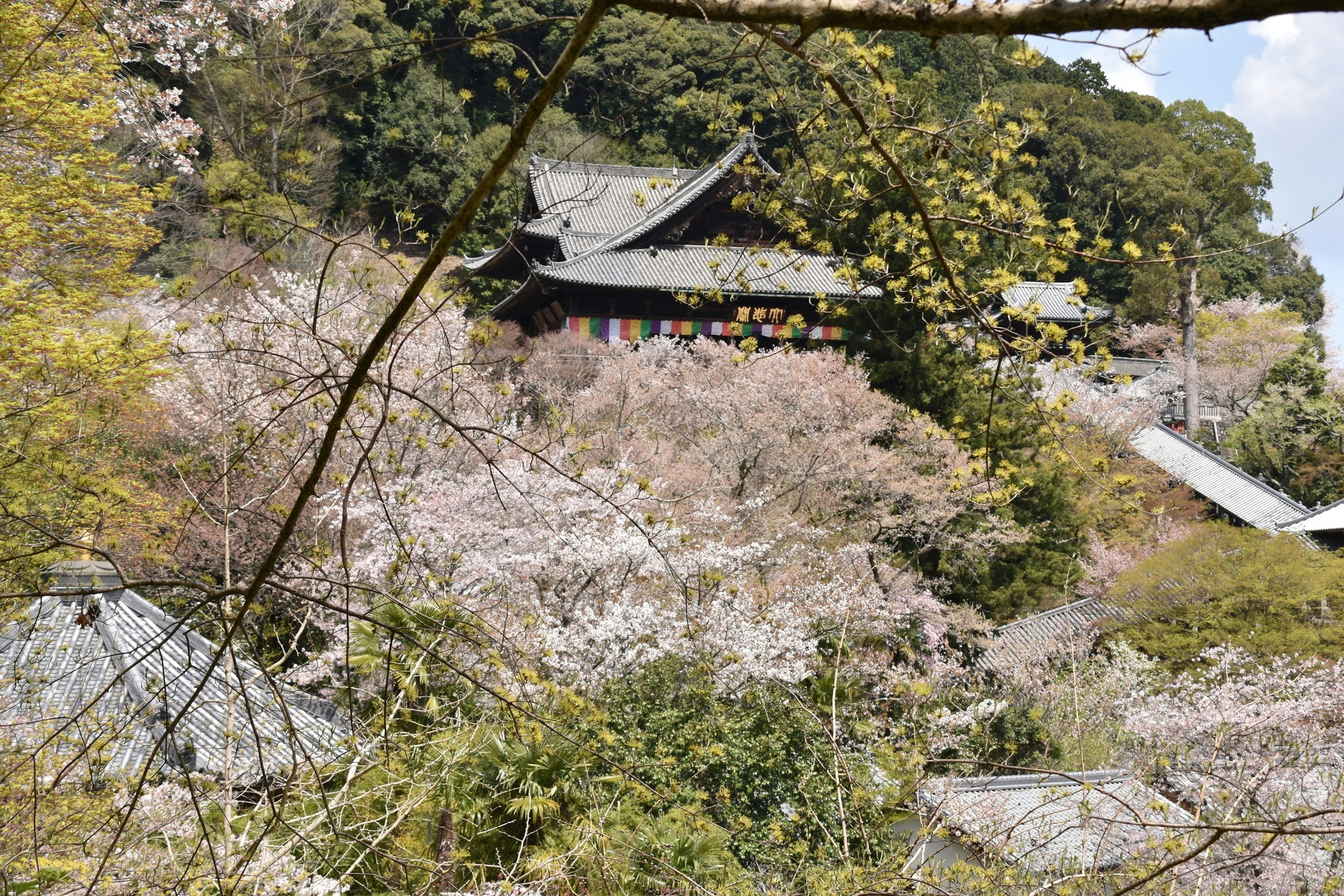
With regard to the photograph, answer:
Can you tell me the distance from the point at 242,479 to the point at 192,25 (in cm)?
527

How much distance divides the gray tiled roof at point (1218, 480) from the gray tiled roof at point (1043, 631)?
18.0ft

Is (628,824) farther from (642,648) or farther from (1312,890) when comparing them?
(1312,890)

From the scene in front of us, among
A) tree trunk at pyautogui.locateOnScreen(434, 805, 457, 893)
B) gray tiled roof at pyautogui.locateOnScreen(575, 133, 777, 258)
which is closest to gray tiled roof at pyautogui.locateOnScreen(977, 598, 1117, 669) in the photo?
tree trunk at pyautogui.locateOnScreen(434, 805, 457, 893)

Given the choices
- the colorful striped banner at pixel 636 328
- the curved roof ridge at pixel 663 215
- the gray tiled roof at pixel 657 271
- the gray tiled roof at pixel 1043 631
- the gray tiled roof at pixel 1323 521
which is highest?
the curved roof ridge at pixel 663 215

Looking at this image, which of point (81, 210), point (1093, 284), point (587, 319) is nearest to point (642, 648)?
point (81, 210)

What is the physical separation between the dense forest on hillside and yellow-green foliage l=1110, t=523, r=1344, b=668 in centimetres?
6

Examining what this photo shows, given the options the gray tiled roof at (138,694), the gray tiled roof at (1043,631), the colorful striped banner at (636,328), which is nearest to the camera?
the gray tiled roof at (138,694)

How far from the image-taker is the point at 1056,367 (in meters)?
2.34

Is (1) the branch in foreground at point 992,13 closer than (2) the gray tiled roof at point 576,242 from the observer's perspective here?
Yes

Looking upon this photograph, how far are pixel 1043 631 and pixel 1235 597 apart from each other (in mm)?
3115

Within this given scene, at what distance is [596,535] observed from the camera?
341 inches

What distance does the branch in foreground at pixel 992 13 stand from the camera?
94 centimetres

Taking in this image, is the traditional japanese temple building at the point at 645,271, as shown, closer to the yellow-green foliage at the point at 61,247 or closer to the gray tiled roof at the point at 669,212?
the gray tiled roof at the point at 669,212

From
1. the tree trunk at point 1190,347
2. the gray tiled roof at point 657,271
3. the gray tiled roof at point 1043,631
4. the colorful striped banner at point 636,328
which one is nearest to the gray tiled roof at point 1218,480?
the tree trunk at point 1190,347
